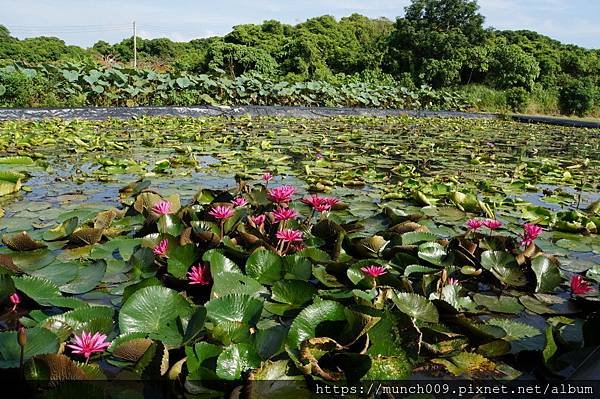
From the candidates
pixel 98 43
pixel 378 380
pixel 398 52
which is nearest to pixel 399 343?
pixel 378 380

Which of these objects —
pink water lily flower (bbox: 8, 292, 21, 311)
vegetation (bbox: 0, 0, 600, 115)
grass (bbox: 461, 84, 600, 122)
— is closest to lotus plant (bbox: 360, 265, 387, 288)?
pink water lily flower (bbox: 8, 292, 21, 311)

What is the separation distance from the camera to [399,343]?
1153 mm

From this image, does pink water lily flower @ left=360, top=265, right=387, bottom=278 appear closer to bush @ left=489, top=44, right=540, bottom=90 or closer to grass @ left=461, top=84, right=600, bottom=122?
grass @ left=461, top=84, right=600, bottom=122

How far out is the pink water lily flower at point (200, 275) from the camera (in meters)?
1.52

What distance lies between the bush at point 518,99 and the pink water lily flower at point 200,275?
20129mm

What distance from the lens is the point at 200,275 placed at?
1.52m

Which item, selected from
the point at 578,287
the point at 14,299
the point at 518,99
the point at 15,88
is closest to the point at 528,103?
the point at 518,99

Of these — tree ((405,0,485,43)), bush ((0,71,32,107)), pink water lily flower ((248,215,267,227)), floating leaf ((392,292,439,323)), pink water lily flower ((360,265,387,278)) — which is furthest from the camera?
tree ((405,0,485,43))

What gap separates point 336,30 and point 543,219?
86.6 ft

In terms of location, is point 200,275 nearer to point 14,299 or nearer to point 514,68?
point 14,299

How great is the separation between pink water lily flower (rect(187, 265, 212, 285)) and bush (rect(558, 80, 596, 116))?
20938 millimetres

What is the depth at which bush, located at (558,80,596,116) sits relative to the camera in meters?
18.6

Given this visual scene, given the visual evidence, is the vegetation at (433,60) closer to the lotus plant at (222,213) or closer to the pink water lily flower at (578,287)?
the lotus plant at (222,213)

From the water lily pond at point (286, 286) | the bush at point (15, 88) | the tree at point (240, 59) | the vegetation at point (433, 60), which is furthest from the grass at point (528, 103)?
the water lily pond at point (286, 286)
